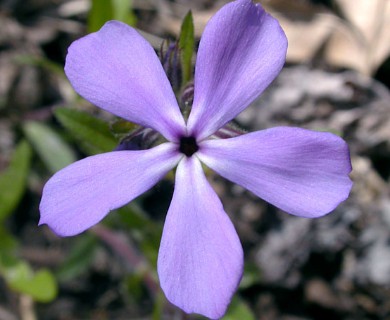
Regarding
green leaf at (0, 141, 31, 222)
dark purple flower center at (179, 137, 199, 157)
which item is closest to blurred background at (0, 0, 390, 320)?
green leaf at (0, 141, 31, 222)

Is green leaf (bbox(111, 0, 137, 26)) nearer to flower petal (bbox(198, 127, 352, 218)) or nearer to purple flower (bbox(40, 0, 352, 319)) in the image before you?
purple flower (bbox(40, 0, 352, 319))

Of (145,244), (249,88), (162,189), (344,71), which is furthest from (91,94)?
(344,71)

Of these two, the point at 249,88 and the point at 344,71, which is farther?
the point at 344,71

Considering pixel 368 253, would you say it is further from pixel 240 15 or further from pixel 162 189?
pixel 240 15

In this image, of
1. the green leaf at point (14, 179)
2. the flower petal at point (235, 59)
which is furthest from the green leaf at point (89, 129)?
the flower petal at point (235, 59)

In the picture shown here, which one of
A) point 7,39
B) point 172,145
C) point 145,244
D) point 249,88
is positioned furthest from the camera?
point 7,39

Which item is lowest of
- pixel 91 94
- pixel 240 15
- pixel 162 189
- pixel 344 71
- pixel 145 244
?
pixel 162 189
